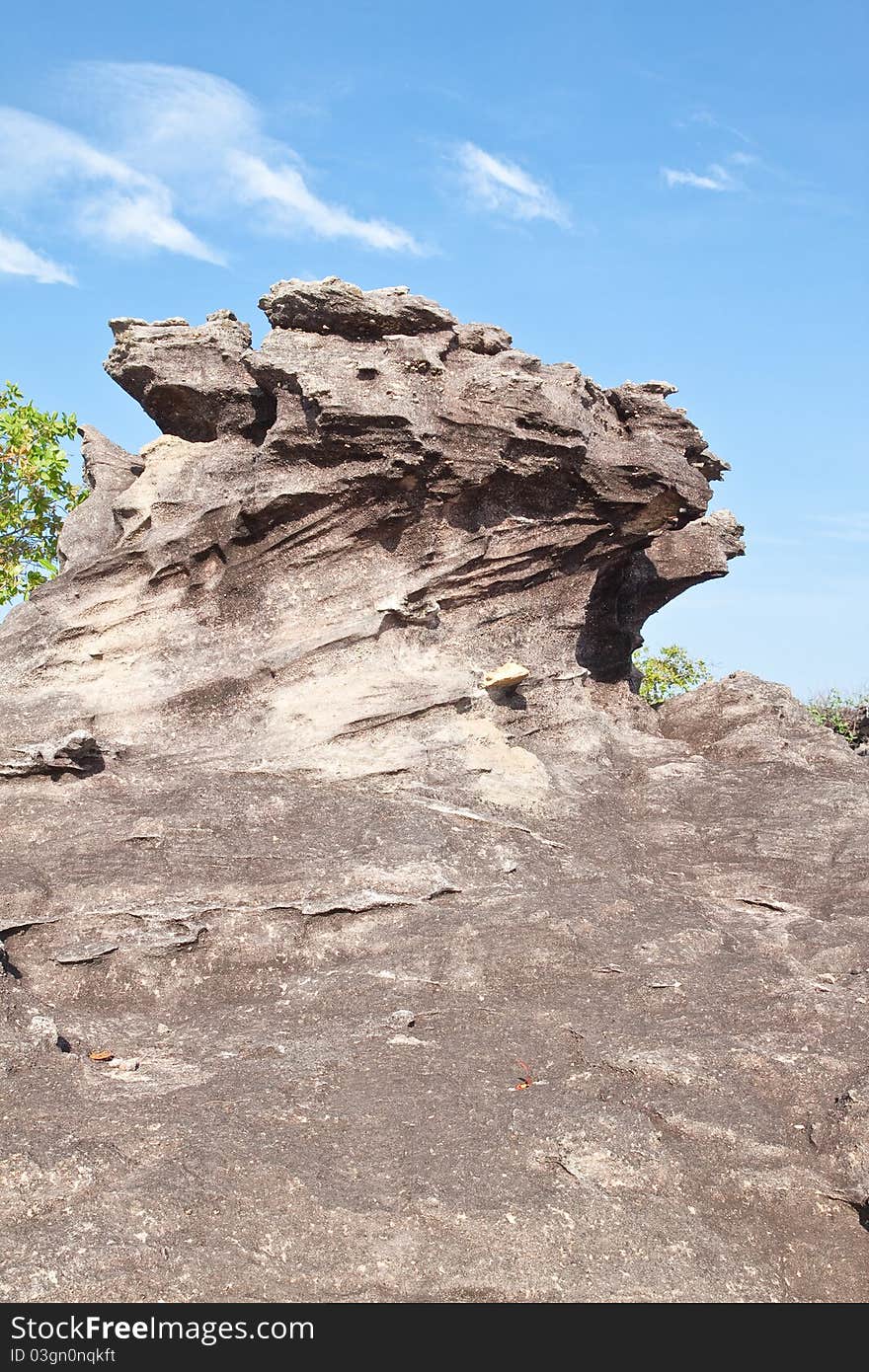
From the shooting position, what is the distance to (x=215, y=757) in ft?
47.8

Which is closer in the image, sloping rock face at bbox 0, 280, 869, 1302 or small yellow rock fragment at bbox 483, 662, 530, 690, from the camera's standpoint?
sloping rock face at bbox 0, 280, 869, 1302

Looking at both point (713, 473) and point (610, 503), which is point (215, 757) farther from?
point (713, 473)

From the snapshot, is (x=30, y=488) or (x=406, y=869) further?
(x=30, y=488)

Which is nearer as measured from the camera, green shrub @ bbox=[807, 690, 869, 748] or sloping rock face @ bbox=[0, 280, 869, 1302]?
sloping rock face @ bbox=[0, 280, 869, 1302]

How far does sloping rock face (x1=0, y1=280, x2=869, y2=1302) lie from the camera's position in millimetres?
8102

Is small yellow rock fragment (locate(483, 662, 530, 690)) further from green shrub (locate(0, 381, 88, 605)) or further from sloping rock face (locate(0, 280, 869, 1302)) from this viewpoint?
green shrub (locate(0, 381, 88, 605))

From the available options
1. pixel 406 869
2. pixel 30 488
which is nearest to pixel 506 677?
pixel 406 869

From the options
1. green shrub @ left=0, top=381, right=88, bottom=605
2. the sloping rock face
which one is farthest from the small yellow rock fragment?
green shrub @ left=0, top=381, right=88, bottom=605

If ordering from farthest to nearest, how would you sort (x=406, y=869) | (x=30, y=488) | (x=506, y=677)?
(x=30, y=488) → (x=506, y=677) → (x=406, y=869)

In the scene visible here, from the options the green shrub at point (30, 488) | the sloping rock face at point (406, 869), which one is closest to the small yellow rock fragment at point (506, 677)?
the sloping rock face at point (406, 869)

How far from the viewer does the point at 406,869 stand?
1284 centimetres

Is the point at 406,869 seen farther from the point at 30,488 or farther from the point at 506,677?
the point at 30,488

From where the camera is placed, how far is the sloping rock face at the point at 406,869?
26.6 feet

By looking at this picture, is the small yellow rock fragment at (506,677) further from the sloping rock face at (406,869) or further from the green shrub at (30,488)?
the green shrub at (30,488)
